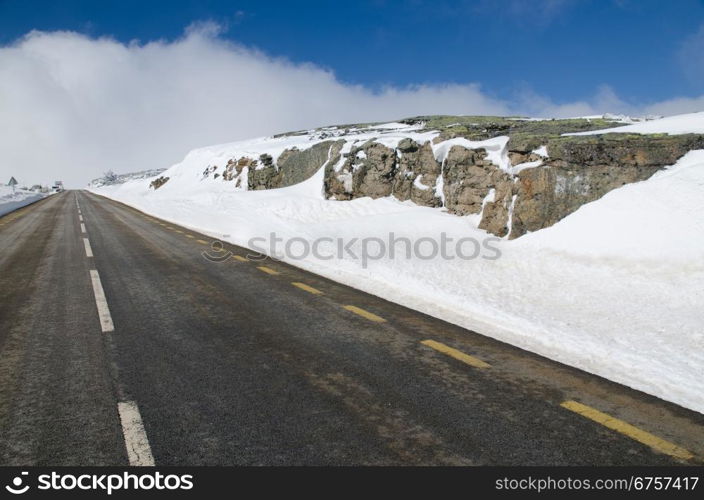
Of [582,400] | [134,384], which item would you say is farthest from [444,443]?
[134,384]

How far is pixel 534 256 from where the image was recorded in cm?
924

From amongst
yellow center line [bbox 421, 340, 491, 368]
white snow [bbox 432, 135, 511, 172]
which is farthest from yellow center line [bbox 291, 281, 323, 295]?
white snow [bbox 432, 135, 511, 172]

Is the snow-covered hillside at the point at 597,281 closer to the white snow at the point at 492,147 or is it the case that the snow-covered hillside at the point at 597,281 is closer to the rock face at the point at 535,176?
the white snow at the point at 492,147

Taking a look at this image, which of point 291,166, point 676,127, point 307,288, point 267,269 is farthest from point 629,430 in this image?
point 291,166

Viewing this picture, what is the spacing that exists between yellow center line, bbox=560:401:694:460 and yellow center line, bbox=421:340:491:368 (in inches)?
35.5

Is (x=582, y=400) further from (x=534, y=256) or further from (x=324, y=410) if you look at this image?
(x=534, y=256)

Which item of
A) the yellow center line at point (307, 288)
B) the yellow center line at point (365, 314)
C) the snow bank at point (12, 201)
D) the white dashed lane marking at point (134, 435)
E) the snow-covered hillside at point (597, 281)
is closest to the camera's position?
the white dashed lane marking at point (134, 435)

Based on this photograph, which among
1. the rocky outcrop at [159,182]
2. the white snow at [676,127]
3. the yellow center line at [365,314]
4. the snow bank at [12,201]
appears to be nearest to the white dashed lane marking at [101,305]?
the yellow center line at [365,314]

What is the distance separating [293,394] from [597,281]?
19.9ft

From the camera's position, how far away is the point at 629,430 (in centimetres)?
308

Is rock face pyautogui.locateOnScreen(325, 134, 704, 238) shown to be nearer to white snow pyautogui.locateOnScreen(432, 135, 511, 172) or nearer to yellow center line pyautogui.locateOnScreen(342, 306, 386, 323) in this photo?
white snow pyautogui.locateOnScreen(432, 135, 511, 172)

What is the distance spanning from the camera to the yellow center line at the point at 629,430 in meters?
2.83

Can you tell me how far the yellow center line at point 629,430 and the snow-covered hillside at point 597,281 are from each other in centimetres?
77

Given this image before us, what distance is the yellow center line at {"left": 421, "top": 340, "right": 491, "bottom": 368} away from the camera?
4.24 metres
